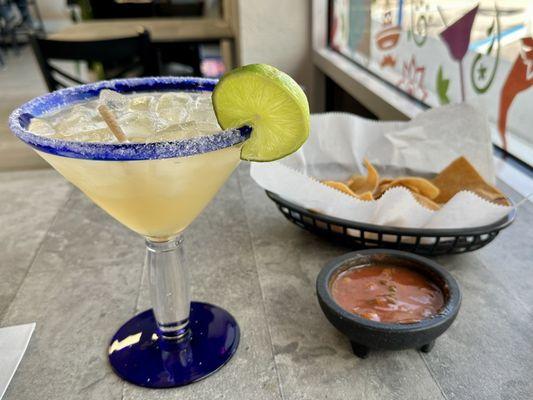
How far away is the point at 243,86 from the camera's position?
521 millimetres

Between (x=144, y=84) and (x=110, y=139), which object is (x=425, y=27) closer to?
(x=144, y=84)

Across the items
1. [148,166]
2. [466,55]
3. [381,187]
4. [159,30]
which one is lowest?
[159,30]

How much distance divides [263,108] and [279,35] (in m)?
2.27

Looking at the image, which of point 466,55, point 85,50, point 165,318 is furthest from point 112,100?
point 85,50

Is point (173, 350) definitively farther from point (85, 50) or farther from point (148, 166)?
point (85, 50)

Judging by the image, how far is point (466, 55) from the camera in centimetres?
127

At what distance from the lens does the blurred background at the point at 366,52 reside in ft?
3.62

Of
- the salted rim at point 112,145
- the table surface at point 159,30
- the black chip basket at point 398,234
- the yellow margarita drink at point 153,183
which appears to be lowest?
the table surface at point 159,30

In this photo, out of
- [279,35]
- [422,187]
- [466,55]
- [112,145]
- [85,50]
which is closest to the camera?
[112,145]

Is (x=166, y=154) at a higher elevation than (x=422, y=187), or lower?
higher

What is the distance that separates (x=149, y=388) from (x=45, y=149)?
30 cm

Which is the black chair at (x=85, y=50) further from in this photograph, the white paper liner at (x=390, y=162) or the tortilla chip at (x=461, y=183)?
the tortilla chip at (x=461, y=183)

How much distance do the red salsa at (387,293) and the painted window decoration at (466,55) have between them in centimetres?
44

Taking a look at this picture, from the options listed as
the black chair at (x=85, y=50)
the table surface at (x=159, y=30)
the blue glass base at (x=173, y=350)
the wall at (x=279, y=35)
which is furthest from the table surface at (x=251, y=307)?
the table surface at (x=159, y=30)
